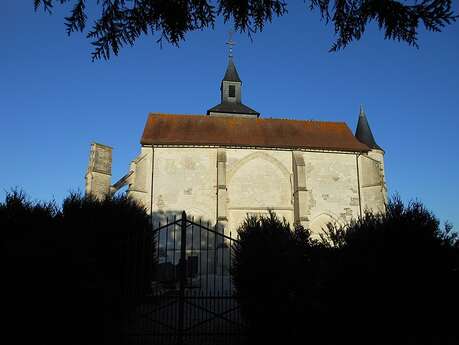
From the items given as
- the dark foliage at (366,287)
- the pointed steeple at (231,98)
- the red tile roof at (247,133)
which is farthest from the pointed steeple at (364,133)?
the dark foliage at (366,287)

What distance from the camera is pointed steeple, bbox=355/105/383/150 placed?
1213 inches

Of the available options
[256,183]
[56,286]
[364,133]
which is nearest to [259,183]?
[256,183]

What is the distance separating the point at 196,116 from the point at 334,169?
9.98m

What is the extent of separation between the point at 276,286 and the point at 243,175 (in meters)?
18.2

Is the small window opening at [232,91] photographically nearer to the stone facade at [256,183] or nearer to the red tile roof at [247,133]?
the red tile roof at [247,133]

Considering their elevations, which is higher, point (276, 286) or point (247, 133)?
point (247, 133)

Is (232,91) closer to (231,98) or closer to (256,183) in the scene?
(231,98)

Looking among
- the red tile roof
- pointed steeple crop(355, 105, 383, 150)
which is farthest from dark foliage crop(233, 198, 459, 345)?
pointed steeple crop(355, 105, 383, 150)

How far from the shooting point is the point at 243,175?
2564 cm

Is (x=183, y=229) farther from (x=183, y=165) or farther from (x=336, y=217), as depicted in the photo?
(x=336, y=217)

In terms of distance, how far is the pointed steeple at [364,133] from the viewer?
3082cm

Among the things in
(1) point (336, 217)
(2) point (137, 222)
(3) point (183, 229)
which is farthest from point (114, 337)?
(1) point (336, 217)

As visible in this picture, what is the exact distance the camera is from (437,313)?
22.4ft

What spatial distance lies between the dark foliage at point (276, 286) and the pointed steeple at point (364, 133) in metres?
24.2
